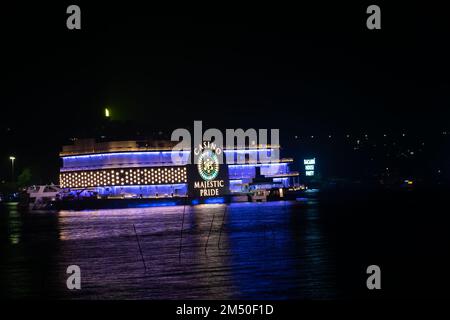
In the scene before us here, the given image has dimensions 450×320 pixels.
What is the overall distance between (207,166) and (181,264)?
98813 millimetres

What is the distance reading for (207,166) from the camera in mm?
127188

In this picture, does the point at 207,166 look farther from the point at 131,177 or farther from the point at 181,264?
the point at 181,264

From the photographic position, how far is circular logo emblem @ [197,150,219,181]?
416 feet

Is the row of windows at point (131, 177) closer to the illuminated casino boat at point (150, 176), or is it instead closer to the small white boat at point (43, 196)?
the illuminated casino boat at point (150, 176)

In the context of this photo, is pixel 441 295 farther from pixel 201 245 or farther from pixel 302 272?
pixel 201 245

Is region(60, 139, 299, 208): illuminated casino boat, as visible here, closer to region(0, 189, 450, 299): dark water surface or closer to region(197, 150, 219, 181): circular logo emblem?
region(197, 150, 219, 181): circular logo emblem

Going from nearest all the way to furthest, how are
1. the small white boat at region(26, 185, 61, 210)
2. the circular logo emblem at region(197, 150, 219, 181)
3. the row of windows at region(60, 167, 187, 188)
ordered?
the small white boat at region(26, 185, 61, 210), the row of windows at region(60, 167, 187, 188), the circular logo emblem at region(197, 150, 219, 181)

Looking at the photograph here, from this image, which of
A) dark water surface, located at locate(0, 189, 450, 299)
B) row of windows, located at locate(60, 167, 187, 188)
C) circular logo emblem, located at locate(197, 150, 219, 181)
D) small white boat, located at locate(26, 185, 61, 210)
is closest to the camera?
dark water surface, located at locate(0, 189, 450, 299)

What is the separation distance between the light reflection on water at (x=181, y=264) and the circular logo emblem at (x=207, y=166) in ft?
260

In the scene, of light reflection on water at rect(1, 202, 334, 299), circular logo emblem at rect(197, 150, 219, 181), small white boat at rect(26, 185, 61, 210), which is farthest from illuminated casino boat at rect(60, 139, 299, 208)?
light reflection on water at rect(1, 202, 334, 299)

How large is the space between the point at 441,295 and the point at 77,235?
102 ft

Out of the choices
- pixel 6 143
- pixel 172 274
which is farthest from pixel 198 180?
pixel 172 274

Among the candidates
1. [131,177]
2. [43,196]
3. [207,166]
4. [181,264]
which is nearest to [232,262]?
[181,264]

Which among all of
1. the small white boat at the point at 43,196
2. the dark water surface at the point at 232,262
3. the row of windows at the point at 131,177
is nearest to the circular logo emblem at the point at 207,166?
the row of windows at the point at 131,177
